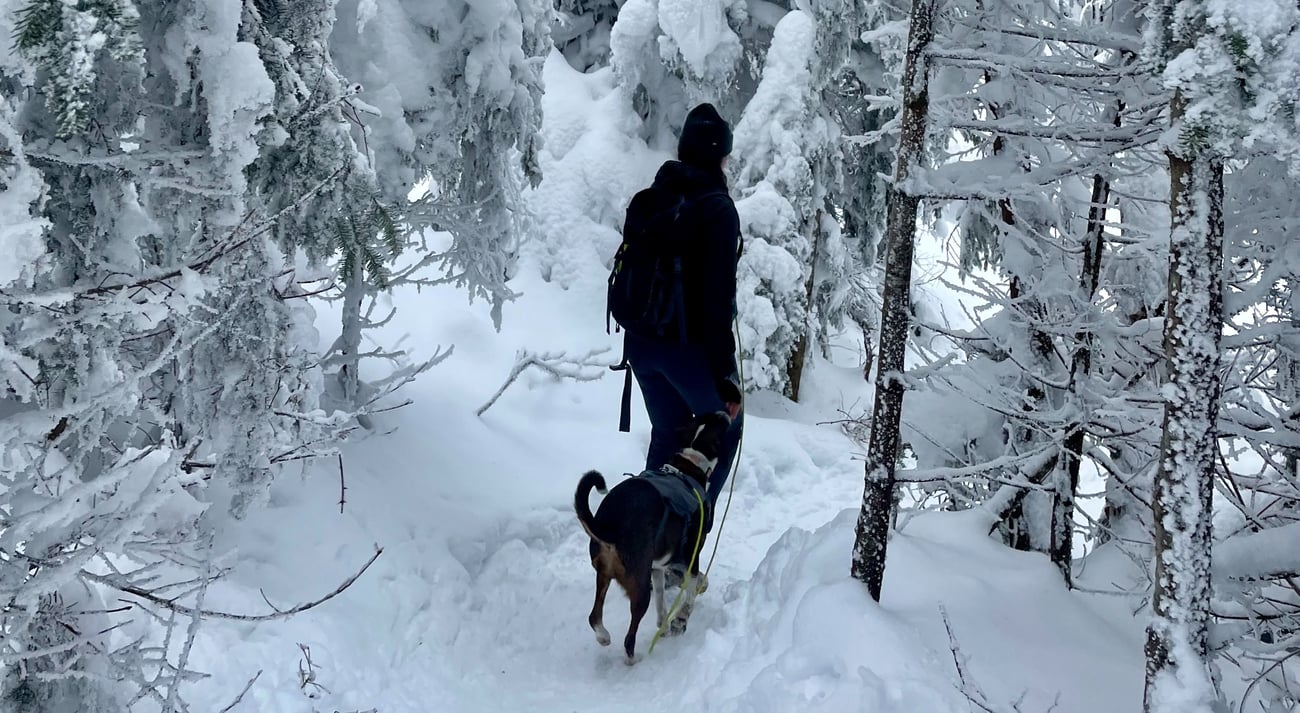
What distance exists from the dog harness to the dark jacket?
57 cm

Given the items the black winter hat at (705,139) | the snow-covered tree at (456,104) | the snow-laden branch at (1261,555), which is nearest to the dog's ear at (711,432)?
the black winter hat at (705,139)

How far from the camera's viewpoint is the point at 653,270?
4.25m

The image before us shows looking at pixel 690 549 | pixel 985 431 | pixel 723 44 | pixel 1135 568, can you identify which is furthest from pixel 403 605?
pixel 723 44

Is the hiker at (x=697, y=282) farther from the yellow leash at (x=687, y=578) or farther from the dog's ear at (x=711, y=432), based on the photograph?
Result: the yellow leash at (x=687, y=578)

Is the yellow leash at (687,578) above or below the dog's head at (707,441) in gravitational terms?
below

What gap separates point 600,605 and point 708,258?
1.85m

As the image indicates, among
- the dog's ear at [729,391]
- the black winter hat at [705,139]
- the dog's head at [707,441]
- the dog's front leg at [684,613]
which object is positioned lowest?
the dog's front leg at [684,613]

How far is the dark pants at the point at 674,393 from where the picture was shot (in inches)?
172

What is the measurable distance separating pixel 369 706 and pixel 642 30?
1039 centimetres

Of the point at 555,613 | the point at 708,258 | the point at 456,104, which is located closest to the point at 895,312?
the point at 708,258

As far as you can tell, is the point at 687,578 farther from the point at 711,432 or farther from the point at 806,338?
the point at 806,338

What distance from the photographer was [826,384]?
42.5 ft

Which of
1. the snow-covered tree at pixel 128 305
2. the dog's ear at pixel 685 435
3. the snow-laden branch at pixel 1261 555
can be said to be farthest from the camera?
the dog's ear at pixel 685 435

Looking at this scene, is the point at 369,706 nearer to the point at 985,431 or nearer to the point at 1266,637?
the point at 985,431
